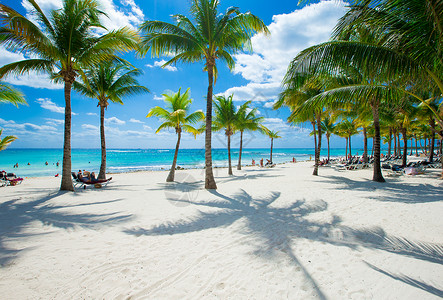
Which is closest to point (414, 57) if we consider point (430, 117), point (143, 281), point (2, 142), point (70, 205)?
point (143, 281)

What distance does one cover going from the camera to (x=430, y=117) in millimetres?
12648

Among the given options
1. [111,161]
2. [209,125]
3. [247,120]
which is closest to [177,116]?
[209,125]

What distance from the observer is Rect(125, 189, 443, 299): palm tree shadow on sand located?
9.89 ft

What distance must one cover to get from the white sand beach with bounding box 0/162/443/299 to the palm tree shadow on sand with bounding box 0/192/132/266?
25 mm

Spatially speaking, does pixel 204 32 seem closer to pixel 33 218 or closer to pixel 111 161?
pixel 33 218

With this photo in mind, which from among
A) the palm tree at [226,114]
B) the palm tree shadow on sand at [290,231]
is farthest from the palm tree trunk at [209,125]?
the palm tree at [226,114]

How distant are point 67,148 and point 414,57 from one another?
38.0 ft

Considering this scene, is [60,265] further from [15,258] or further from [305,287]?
[305,287]

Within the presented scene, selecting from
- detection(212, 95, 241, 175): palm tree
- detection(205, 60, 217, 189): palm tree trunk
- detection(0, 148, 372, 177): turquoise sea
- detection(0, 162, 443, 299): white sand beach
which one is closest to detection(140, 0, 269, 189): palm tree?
detection(205, 60, 217, 189): palm tree trunk

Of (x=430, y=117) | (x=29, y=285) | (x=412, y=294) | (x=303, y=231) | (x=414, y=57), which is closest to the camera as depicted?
(x=412, y=294)

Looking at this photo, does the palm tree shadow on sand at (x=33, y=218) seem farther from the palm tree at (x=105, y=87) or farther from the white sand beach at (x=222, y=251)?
the palm tree at (x=105, y=87)

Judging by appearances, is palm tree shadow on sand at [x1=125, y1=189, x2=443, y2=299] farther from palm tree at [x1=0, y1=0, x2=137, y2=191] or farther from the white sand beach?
palm tree at [x1=0, y1=0, x2=137, y2=191]

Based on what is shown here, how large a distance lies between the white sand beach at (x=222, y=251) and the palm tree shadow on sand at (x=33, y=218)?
1.0 inches

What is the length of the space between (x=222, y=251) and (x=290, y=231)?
159cm
